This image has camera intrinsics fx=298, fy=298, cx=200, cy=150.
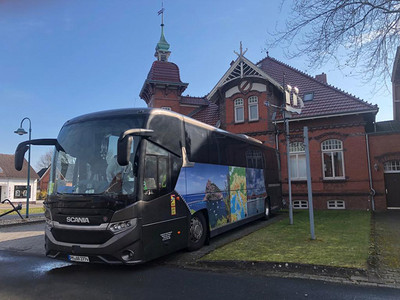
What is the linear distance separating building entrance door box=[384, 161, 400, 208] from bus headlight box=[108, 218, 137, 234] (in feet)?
50.6

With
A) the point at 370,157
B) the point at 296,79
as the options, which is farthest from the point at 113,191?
the point at 296,79

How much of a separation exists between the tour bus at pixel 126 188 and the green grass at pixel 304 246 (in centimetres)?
126

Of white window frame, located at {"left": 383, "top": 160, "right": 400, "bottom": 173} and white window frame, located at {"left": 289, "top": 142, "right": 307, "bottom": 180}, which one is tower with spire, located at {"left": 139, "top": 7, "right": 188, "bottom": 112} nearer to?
white window frame, located at {"left": 289, "top": 142, "right": 307, "bottom": 180}

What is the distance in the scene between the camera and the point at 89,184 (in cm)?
605

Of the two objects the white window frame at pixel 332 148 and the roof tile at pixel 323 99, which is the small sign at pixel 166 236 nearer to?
the white window frame at pixel 332 148

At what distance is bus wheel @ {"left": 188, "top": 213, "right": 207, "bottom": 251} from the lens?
773 centimetres

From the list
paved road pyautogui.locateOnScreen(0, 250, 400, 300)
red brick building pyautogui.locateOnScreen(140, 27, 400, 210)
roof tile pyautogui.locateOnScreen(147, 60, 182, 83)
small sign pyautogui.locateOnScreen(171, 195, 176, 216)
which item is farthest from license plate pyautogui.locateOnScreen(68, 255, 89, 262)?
roof tile pyautogui.locateOnScreen(147, 60, 182, 83)

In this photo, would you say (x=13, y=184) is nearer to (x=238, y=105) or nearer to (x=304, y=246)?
(x=238, y=105)

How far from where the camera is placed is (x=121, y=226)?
5.80 meters

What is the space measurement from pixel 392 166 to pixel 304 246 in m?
11.6

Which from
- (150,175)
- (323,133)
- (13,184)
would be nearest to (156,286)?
(150,175)

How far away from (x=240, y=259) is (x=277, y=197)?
9778 mm

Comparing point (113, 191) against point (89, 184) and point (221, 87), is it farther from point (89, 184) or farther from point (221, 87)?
point (221, 87)

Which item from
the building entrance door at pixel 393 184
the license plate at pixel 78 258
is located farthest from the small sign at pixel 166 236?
the building entrance door at pixel 393 184
